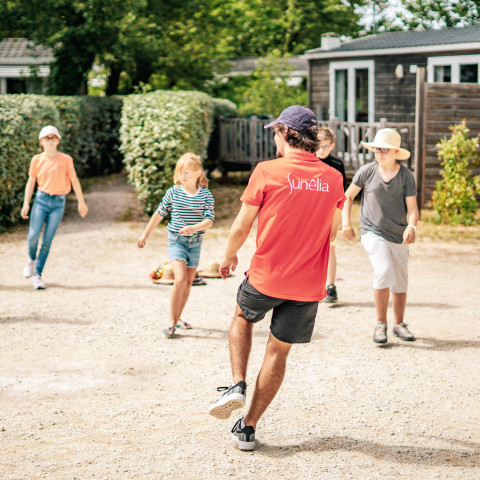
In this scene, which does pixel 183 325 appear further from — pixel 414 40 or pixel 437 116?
pixel 414 40

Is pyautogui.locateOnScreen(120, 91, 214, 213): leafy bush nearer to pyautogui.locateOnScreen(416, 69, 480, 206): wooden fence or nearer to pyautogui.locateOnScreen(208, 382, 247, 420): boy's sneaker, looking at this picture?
pyautogui.locateOnScreen(416, 69, 480, 206): wooden fence

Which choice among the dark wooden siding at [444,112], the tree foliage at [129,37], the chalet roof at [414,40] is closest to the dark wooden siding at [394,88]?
the chalet roof at [414,40]

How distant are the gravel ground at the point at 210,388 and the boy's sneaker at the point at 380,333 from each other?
0.26 feet

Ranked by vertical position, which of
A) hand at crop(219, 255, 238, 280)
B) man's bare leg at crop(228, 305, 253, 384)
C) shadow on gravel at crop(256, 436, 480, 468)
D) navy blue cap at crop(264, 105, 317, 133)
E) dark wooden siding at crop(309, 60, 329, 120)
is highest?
dark wooden siding at crop(309, 60, 329, 120)

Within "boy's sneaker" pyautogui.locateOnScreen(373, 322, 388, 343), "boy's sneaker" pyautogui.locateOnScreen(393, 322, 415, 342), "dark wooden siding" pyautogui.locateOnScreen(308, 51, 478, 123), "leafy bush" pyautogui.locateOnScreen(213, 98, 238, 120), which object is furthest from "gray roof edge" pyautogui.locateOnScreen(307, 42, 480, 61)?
"boy's sneaker" pyautogui.locateOnScreen(373, 322, 388, 343)

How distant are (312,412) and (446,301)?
140 inches

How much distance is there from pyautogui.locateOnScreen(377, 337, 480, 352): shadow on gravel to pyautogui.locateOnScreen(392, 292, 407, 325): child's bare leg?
9.3 inches

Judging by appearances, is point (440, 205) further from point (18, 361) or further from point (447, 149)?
point (18, 361)

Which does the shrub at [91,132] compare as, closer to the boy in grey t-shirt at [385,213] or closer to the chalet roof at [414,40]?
the chalet roof at [414,40]

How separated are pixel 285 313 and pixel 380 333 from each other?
2398mm

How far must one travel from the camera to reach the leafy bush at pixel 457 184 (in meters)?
12.9

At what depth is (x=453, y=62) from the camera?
58.9 ft

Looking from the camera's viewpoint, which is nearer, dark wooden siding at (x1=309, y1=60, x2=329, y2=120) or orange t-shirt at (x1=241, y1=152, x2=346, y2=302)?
orange t-shirt at (x1=241, y1=152, x2=346, y2=302)

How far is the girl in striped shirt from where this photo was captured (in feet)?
21.3
